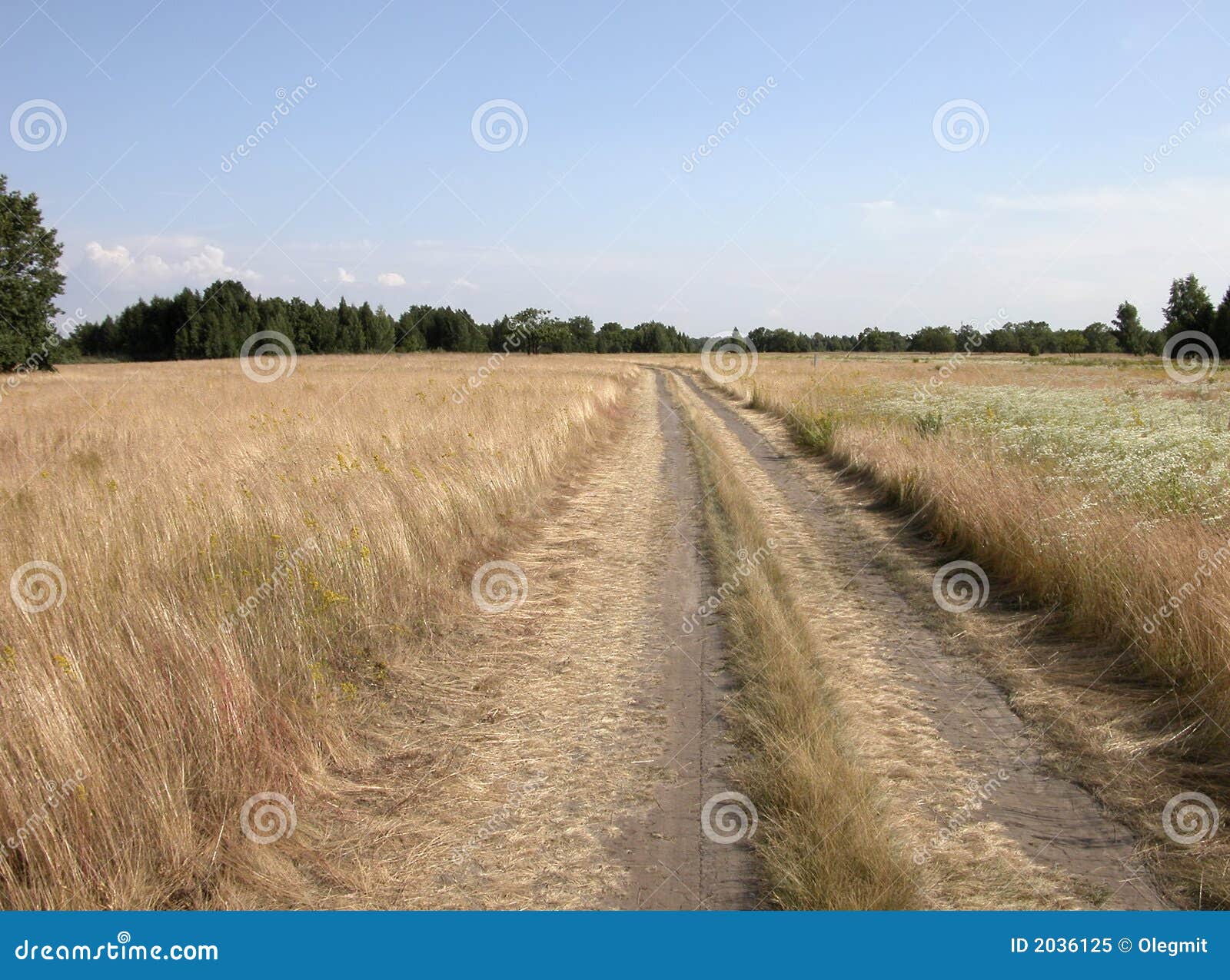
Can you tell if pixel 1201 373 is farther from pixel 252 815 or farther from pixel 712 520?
pixel 252 815

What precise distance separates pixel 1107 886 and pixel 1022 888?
346mm

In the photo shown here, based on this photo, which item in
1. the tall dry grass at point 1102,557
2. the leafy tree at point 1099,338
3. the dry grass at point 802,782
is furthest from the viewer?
the leafy tree at point 1099,338

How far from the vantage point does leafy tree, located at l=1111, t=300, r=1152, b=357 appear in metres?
88.4

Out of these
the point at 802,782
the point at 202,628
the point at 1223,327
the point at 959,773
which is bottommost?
the point at 959,773

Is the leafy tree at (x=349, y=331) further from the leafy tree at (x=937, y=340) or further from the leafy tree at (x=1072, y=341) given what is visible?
the leafy tree at (x=1072, y=341)

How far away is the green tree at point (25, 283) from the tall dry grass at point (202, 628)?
2725 cm

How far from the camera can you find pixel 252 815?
323cm

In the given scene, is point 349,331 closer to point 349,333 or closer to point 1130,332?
point 349,333

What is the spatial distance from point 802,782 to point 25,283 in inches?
1611

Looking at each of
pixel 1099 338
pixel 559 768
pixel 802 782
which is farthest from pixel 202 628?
pixel 1099 338

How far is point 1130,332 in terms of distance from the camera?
93312 millimetres

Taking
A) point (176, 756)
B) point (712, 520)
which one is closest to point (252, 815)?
point (176, 756)

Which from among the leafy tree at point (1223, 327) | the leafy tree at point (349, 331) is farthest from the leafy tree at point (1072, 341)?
the leafy tree at point (349, 331)

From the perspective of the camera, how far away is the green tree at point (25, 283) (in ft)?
105
